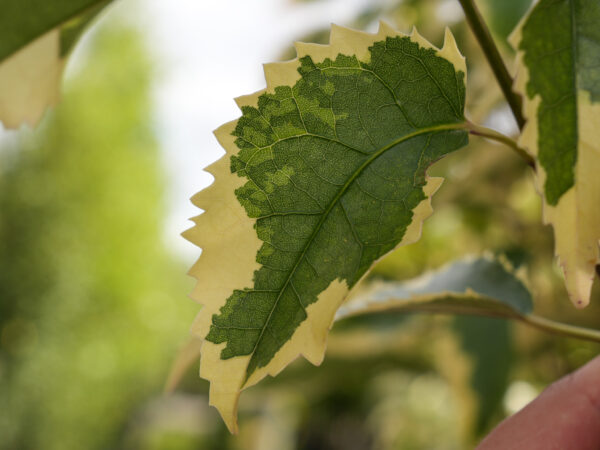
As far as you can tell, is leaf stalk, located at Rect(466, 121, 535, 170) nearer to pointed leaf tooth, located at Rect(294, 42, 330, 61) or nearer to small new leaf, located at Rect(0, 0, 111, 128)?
pointed leaf tooth, located at Rect(294, 42, 330, 61)

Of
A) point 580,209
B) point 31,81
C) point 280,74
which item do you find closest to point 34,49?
point 31,81

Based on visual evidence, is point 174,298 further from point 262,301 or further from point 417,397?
point 262,301

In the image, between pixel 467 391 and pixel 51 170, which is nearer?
pixel 467 391

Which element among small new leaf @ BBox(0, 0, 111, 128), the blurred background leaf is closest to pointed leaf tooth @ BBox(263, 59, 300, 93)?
small new leaf @ BBox(0, 0, 111, 128)

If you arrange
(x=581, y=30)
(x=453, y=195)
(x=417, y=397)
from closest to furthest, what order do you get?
(x=581, y=30)
(x=453, y=195)
(x=417, y=397)

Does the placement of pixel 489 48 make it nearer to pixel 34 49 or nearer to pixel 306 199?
pixel 306 199

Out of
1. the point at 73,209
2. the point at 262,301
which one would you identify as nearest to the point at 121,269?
the point at 73,209

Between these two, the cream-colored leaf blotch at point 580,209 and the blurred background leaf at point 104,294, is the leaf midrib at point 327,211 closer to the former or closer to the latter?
the cream-colored leaf blotch at point 580,209

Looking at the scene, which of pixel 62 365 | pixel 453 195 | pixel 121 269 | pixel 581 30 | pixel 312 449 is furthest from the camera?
pixel 121 269
